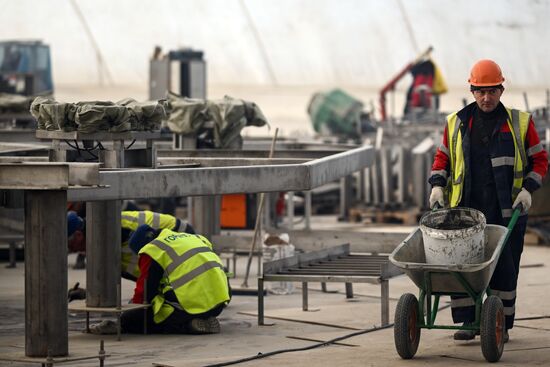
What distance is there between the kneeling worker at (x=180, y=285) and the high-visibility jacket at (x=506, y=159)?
1836mm

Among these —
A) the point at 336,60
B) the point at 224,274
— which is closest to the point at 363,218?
the point at 224,274

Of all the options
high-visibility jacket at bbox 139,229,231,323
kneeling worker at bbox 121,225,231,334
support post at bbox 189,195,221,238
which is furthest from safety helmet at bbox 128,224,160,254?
support post at bbox 189,195,221,238

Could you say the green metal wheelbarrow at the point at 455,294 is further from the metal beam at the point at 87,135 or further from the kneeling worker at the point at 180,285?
the metal beam at the point at 87,135

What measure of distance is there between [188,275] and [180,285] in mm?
101

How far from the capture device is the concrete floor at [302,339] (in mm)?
9430

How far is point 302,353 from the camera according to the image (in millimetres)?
9758

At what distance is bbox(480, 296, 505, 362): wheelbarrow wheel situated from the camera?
9078mm

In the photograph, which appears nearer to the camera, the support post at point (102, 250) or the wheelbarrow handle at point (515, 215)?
the wheelbarrow handle at point (515, 215)

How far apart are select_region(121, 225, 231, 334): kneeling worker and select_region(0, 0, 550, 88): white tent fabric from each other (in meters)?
37.0

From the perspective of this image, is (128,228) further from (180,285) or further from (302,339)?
(302,339)

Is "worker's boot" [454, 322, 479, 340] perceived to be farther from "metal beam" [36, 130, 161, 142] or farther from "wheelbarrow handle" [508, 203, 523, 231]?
"metal beam" [36, 130, 161, 142]

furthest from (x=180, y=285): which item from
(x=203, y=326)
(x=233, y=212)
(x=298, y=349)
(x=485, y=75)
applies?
(x=233, y=212)

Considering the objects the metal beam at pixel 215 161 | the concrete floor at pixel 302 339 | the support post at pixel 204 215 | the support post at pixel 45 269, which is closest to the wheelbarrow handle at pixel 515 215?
the concrete floor at pixel 302 339

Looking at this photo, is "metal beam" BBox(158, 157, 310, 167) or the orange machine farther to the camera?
the orange machine
